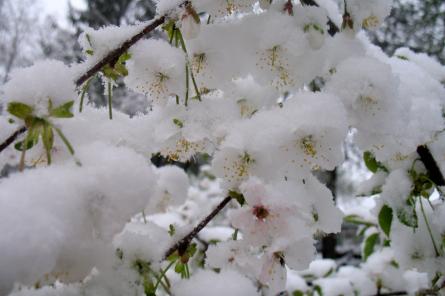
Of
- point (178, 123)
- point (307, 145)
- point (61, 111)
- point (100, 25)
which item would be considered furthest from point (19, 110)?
point (100, 25)

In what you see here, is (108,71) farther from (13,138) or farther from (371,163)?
(371,163)

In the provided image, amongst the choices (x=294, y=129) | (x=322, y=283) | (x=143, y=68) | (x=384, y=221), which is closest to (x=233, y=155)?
(x=294, y=129)

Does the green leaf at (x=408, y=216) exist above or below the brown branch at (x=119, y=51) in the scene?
below

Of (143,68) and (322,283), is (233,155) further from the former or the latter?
(322,283)

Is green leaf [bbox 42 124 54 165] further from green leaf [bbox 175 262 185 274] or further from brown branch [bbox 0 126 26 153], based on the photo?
green leaf [bbox 175 262 185 274]

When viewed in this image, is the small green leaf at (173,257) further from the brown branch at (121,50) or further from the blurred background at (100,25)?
the blurred background at (100,25)

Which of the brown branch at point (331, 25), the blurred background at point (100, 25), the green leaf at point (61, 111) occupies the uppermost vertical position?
the brown branch at point (331, 25)

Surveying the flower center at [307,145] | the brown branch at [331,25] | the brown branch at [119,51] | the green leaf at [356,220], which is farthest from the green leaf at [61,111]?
the green leaf at [356,220]
